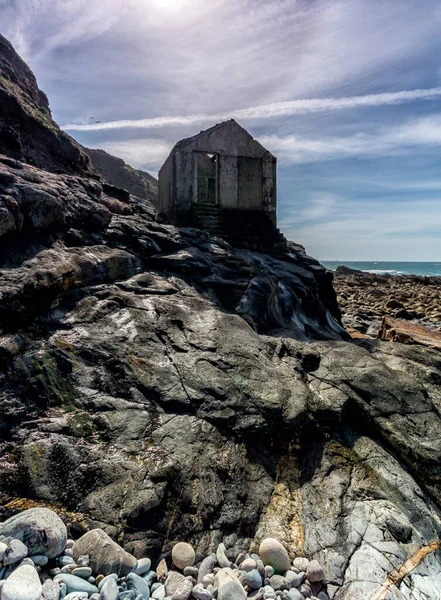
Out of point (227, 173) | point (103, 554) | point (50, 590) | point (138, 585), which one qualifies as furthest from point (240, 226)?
point (50, 590)

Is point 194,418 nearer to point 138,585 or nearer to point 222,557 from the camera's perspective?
point 222,557

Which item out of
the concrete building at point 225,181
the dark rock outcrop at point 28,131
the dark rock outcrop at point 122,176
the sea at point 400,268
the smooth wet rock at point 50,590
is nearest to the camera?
the smooth wet rock at point 50,590

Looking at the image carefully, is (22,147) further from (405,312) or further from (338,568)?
(405,312)

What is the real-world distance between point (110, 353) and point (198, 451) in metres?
1.71

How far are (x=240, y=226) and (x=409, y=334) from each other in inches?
306

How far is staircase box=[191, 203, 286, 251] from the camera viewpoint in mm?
13758

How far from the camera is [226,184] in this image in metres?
15.4

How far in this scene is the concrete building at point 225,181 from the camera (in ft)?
49.1

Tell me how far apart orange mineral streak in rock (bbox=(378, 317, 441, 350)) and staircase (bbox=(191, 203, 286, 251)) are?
5.02m

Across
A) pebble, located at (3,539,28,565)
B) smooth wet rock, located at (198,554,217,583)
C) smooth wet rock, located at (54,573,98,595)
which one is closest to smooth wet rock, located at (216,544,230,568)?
smooth wet rock, located at (198,554,217,583)

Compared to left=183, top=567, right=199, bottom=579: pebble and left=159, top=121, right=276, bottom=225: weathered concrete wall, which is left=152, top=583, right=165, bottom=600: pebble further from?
left=159, top=121, right=276, bottom=225: weathered concrete wall

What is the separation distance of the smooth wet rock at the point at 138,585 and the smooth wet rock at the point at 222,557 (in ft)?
2.26

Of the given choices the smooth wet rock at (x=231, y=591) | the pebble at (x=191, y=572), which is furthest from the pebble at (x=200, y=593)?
the pebble at (x=191, y=572)

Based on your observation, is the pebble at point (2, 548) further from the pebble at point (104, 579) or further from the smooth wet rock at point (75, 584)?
the pebble at point (104, 579)
